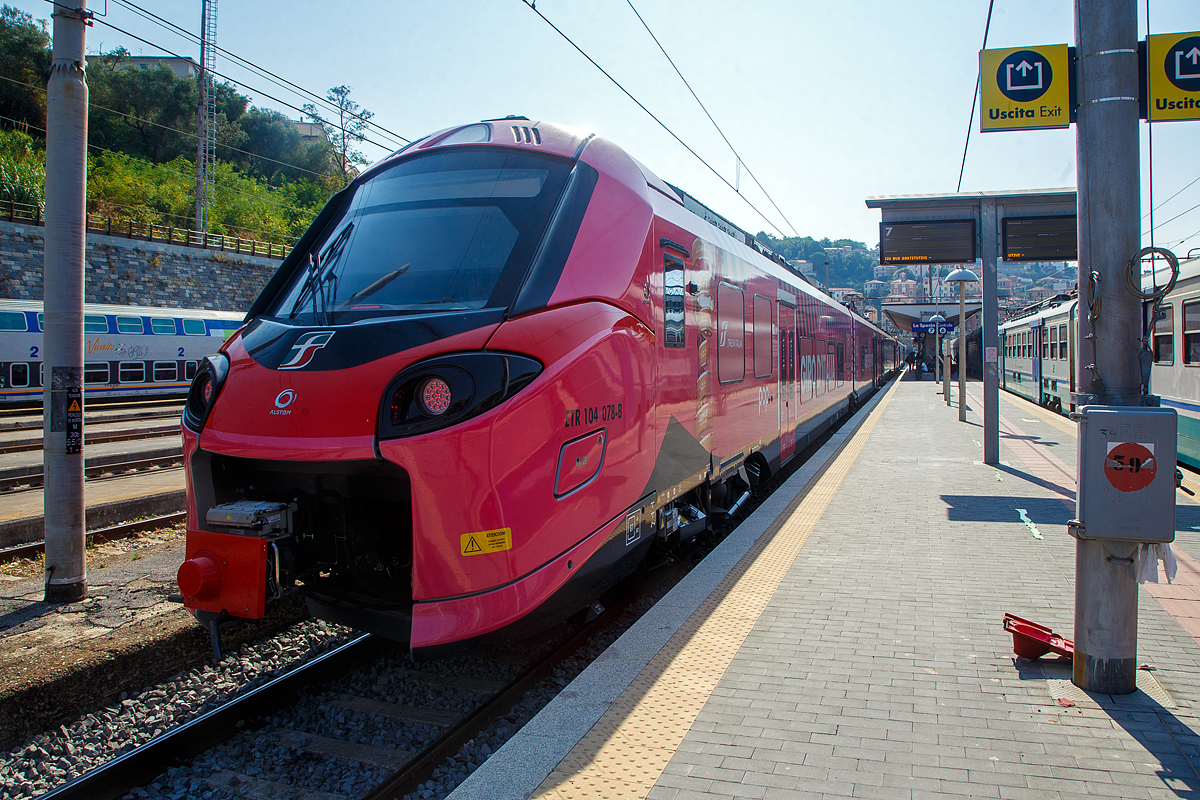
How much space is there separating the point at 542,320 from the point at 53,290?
12.1 feet

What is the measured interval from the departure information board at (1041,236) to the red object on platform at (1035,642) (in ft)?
26.5

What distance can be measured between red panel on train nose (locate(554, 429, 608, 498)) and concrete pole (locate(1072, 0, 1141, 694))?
2187 millimetres

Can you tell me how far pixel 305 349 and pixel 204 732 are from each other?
5.98 feet

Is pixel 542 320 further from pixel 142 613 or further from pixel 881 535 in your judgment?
pixel 881 535

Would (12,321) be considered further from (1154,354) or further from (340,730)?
(1154,354)

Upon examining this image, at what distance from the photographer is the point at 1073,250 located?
10.4 metres

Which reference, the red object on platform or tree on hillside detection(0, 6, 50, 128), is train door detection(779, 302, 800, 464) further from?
tree on hillside detection(0, 6, 50, 128)

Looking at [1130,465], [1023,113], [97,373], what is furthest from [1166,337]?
[97,373]

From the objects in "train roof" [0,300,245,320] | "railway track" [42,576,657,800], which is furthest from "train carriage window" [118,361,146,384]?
"railway track" [42,576,657,800]

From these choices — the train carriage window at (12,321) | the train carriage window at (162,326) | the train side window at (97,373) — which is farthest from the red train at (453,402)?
the train carriage window at (162,326)

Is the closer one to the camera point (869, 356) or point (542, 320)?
point (542, 320)

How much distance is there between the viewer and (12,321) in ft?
71.7

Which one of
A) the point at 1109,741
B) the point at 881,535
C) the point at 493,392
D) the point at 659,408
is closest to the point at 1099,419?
the point at 1109,741

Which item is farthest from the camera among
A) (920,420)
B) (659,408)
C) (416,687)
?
(920,420)
